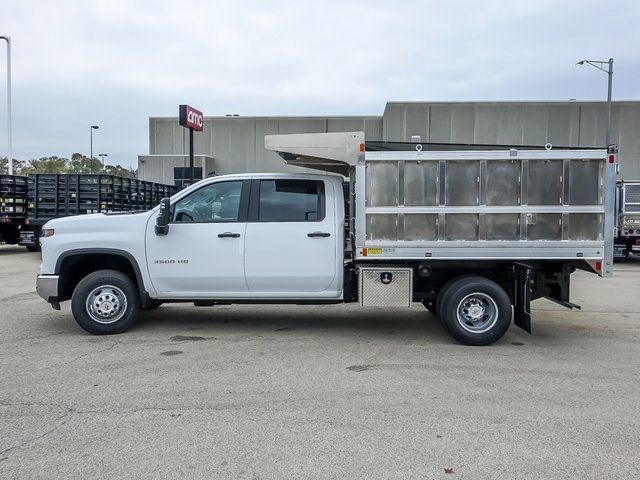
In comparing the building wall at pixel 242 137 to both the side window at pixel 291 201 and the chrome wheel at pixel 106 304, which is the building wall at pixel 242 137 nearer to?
the side window at pixel 291 201

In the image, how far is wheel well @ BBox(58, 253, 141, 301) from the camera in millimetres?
7098

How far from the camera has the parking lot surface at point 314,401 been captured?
11.9ft

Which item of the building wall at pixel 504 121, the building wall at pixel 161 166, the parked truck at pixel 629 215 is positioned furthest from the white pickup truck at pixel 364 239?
the building wall at pixel 161 166

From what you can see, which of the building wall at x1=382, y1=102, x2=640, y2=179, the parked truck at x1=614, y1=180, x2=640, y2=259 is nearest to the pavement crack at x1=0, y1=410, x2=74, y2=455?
the parked truck at x1=614, y1=180, x2=640, y2=259

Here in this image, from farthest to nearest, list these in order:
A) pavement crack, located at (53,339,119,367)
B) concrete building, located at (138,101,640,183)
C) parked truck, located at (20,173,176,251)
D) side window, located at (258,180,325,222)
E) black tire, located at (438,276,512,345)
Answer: concrete building, located at (138,101,640,183) → parked truck, located at (20,173,176,251) → side window, located at (258,180,325,222) → black tire, located at (438,276,512,345) → pavement crack, located at (53,339,119,367)

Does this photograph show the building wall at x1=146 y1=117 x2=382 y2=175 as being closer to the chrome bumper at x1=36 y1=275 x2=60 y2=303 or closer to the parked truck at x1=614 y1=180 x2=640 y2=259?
the parked truck at x1=614 y1=180 x2=640 y2=259

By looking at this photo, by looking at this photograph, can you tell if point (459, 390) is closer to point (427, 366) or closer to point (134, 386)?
point (427, 366)

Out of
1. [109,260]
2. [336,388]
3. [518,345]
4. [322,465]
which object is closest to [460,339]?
[518,345]

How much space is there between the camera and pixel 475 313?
6707 millimetres

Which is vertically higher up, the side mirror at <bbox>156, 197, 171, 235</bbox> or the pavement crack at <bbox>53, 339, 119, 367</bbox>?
the side mirror at <bbox>156, 197, 171, 235</bbox>

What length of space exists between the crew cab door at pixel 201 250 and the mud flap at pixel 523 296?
3.34m

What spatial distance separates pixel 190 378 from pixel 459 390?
2520 millimetres

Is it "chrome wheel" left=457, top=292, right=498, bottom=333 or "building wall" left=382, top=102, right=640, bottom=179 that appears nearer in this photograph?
"chrome wheel" left=457, top=292, right=498, bottom=333

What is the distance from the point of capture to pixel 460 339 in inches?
262
